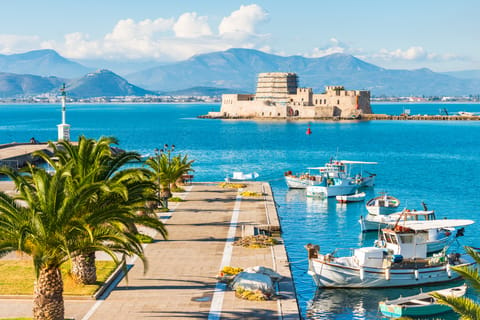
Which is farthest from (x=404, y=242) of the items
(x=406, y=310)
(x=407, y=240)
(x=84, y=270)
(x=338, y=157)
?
(x=338, y=157)

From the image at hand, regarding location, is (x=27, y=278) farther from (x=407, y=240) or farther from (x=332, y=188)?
(x=332, y=188)

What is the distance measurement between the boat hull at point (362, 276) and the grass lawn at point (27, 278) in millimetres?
8666

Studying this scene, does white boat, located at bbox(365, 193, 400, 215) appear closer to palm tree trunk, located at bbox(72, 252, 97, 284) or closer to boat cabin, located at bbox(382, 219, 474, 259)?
boat cabin, located at bbox(382, 219, 474, 259)

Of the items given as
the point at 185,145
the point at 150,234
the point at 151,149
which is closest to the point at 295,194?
the point at 150,234

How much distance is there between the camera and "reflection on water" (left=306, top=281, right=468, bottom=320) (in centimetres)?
2533

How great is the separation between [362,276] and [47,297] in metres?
14.2

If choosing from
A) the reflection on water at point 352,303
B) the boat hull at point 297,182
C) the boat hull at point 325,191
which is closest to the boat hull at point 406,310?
the reflection on water at point 352,303

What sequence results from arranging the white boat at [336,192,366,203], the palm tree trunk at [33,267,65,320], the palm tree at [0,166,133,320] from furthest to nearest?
the white boat at [336,192,366,203]
the palm tree trunk at [33,267,65,320]
the palm tree at [0,166,133,320]

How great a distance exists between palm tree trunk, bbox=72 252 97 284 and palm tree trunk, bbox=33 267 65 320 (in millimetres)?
4093

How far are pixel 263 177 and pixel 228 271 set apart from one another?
4819 centimetres

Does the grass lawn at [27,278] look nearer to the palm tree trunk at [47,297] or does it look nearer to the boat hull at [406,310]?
the palm tree trunk at [47,297]

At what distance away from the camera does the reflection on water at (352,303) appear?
2533 cm

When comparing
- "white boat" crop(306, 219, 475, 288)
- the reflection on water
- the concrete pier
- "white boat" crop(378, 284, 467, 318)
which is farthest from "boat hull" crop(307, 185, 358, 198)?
"white boat" crop(378, 284, 467, 318)

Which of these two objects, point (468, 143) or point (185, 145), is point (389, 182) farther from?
point (468, 143)
